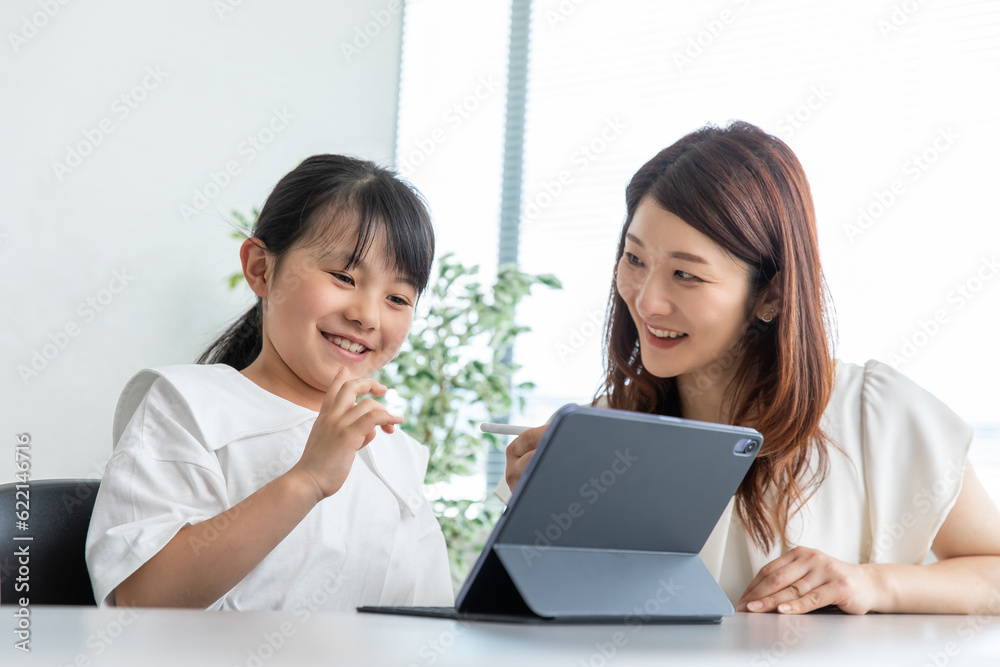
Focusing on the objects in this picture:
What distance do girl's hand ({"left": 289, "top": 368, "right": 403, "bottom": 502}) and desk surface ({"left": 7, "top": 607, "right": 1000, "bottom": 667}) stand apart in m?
0.25

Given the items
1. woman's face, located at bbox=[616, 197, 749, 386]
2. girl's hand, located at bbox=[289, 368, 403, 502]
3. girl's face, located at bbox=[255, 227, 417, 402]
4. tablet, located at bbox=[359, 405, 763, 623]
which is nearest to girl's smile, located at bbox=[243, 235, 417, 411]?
girl's face, located at bbox=[255, 227, 417, 402]

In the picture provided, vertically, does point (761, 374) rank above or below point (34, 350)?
above

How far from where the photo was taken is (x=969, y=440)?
45.1 inches

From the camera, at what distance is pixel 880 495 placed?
1180mm

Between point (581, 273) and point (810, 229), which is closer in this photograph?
point (810, 229)

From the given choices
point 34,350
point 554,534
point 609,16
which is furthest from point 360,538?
point 609,16

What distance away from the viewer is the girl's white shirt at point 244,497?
2.76 feet

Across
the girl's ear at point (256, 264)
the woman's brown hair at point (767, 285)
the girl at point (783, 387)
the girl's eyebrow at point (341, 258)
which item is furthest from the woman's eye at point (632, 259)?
the girl's ear at point (256, 264)

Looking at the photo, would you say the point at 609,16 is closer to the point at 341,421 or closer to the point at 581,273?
the point at 581,273

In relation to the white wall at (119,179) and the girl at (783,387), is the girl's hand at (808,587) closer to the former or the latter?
the girl at (783,387)

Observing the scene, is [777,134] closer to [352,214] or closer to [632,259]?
[632,259]

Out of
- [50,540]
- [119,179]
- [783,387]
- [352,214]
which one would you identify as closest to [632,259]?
[783,387]

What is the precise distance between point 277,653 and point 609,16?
3.16m

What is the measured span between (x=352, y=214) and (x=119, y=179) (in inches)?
69.3
